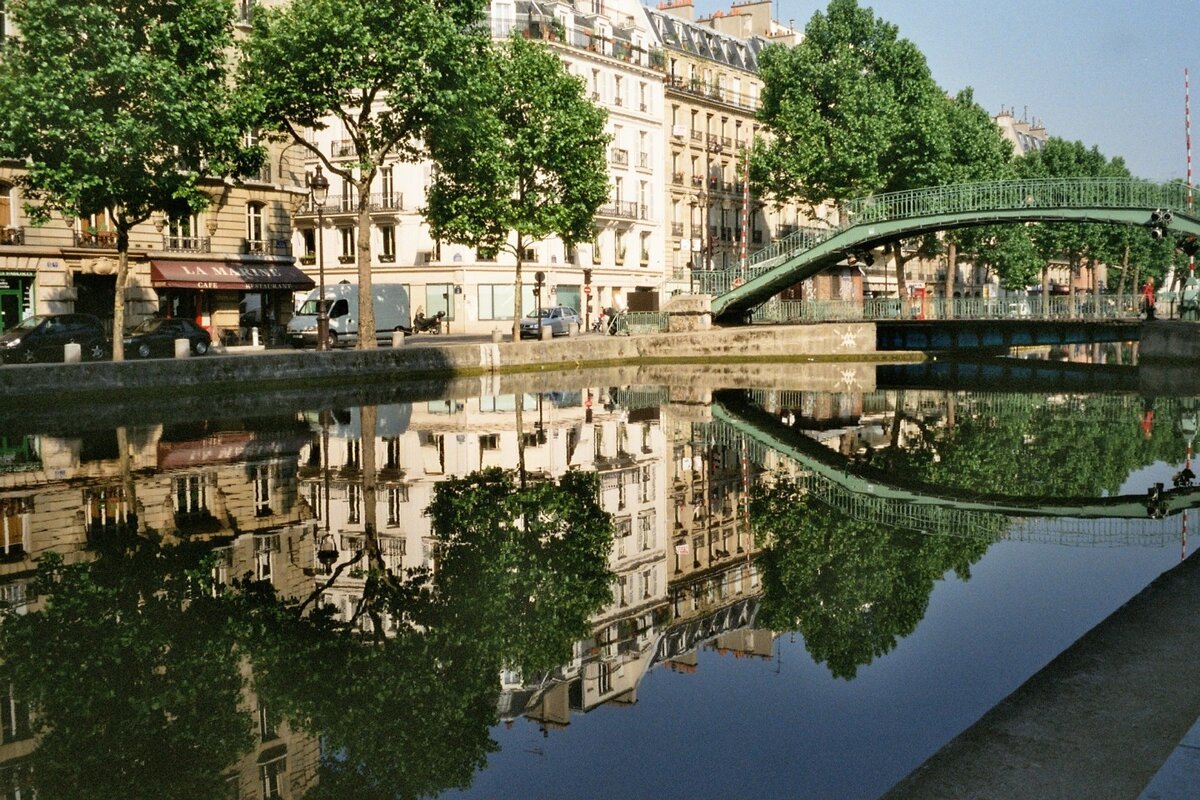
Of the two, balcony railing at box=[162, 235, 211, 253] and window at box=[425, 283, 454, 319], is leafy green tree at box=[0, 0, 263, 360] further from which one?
window at box=[425, 283, 454, 319]

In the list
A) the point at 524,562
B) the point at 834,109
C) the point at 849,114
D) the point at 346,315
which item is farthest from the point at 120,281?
the point at 834,109

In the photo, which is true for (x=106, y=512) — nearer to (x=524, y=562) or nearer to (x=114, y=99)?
(x=524, y=562)

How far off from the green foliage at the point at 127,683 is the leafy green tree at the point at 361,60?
81.6ft

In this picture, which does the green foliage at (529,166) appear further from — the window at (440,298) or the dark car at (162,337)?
the window at (440,298)

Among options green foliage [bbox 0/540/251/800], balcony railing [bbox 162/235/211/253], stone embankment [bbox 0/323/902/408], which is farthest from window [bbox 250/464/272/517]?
balcony railing [bbox 162/235/211/253]

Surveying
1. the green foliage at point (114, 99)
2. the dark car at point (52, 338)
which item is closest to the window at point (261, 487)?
the green foliage at point (114, 99)

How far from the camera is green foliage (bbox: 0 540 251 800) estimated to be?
5957 mm

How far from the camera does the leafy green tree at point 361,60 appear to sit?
32.5m

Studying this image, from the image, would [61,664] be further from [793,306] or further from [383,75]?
[793,306]

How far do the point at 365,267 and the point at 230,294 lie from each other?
17.1 m

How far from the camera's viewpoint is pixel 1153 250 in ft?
315

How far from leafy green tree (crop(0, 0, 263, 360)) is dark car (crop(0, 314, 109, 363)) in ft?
20.4

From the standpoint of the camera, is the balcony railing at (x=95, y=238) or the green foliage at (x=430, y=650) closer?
the green foliage at (x=430, y=650)

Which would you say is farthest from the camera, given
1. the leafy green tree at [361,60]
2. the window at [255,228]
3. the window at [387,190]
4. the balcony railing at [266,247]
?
the window at [387,190]
